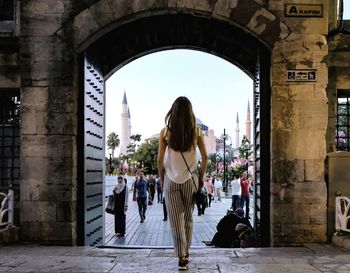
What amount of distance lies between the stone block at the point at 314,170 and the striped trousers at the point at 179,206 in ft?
9.75

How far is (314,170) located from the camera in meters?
8.19

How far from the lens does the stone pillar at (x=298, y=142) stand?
812cm

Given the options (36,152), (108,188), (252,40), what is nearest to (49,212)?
(36,152)

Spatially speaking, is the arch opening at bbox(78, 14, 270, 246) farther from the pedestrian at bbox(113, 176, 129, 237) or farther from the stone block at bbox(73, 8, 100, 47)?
the pedestrian at bbox(113, 176, 129, 237)

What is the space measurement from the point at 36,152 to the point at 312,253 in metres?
4.34

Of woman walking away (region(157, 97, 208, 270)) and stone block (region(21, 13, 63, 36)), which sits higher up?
Result: stone block (region(21, 13, 63, 36))

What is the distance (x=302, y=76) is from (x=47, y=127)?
3.99 m

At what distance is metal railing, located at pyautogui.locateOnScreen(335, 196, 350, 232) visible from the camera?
766cm

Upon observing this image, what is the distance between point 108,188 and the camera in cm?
3161

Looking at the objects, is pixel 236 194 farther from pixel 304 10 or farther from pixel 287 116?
pixel 304 10

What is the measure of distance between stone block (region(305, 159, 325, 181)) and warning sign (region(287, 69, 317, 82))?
123 cm

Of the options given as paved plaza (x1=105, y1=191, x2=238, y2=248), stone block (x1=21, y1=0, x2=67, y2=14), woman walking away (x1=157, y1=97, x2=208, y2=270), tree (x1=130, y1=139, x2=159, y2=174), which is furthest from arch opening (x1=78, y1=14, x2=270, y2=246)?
tree (x1=130, y1=139, x2=159, y2=174)

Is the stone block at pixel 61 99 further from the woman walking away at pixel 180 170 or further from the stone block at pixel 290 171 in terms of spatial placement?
the stone block at pixel 290 171

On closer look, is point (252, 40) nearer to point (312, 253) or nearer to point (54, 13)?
point (54, 13)
